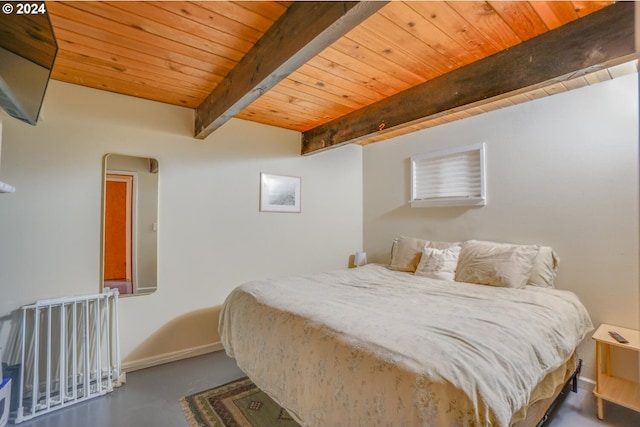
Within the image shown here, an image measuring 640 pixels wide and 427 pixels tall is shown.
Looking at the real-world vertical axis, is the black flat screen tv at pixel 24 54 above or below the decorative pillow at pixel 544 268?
above

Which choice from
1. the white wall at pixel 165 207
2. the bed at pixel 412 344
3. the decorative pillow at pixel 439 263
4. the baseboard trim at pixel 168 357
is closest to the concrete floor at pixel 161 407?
the baseboard trim at pixel 168 357

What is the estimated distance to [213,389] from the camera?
2158 millimetres

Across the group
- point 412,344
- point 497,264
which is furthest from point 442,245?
point 412,344

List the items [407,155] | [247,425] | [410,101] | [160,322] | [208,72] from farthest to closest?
1. [407,155]
2. [160,322]
3. [410,101]
4. [208,72]
5. [247,425]

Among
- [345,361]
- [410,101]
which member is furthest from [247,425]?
[410,101]

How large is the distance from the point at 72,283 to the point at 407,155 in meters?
3.46

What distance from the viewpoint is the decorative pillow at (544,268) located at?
233cm

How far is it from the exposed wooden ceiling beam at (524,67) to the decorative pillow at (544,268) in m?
1.40

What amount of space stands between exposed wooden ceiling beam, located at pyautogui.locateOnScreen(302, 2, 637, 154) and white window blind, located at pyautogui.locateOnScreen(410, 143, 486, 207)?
1.08 m

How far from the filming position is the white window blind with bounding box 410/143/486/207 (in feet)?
9.77

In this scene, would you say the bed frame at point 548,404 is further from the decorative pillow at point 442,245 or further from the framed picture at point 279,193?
the framed picture at point 279,193

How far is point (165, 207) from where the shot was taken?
2637 mm

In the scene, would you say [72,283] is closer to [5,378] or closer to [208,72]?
[5,378]

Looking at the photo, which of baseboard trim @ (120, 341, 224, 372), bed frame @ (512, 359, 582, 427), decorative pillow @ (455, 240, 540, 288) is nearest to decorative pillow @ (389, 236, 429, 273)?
decorative pillow @ (455, 240, 540, 288)
